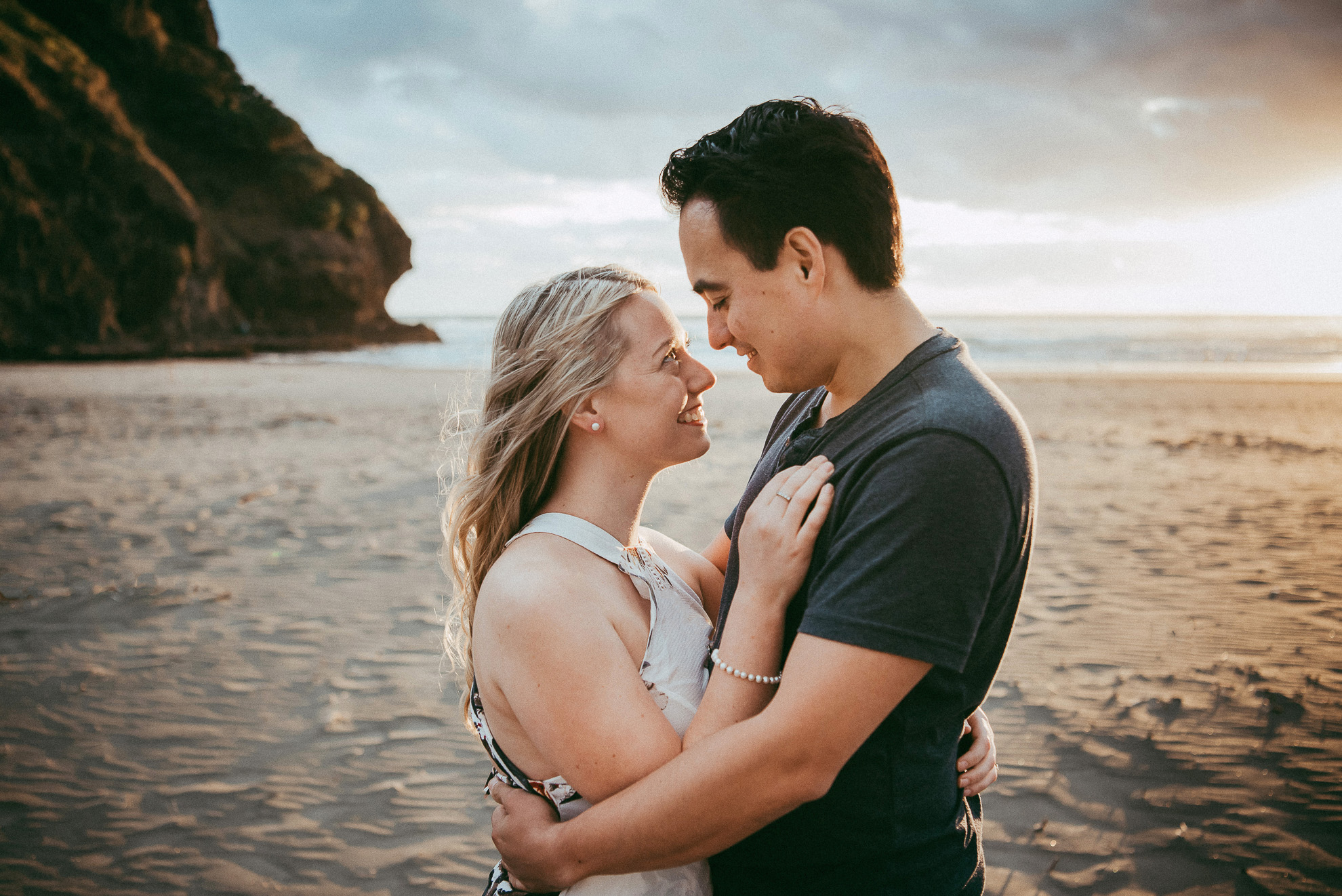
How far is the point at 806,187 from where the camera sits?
6.03 ft

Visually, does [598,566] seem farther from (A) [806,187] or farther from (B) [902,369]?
(A) [806,187]

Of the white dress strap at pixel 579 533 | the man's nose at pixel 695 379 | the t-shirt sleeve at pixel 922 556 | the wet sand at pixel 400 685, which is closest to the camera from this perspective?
the t-shirt sleeve at pixel 922 556

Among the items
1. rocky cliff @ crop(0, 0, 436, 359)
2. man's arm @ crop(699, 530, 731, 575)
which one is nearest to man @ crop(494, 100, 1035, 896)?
man's arm @ crop(699, 530, 731, 575)

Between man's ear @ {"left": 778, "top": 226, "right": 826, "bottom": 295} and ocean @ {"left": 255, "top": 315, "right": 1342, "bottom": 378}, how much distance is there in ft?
73.9

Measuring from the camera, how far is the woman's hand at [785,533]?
165 cm

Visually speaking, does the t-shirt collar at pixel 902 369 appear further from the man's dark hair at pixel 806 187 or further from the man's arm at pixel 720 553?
the man's arm at pixel 720 553

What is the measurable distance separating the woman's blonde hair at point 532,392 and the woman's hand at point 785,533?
727 mm

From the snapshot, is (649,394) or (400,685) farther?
(400,685)

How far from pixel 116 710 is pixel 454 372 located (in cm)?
2341

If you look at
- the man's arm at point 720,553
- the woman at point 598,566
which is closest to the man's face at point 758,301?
the woman at point 598,566

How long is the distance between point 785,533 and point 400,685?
4.08 meters

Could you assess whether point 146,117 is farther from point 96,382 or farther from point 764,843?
point 764,843

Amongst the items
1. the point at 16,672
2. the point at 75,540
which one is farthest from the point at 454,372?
the point at 16,672

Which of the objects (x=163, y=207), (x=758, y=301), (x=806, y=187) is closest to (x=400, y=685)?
(x=758, y=301)
